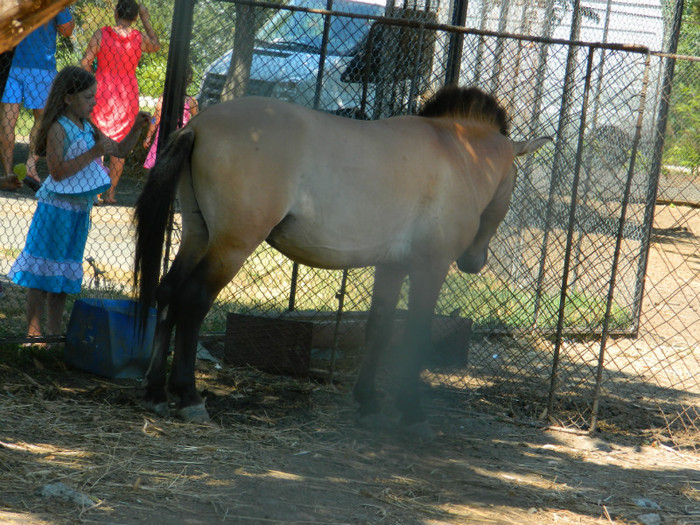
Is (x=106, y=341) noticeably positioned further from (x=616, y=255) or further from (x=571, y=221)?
(x=616, y=255)

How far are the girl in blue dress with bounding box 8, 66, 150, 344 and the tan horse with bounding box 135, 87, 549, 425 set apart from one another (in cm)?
95

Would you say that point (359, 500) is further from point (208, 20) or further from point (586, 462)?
point (208, 20)

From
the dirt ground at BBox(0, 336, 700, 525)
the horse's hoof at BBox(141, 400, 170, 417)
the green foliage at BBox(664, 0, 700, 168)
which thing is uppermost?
the green foliage at BBox(664, 0, 700, 168)

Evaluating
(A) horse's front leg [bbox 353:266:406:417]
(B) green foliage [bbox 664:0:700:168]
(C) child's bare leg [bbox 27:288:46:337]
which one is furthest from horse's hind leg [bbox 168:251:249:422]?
(B) green foliage [bbox 664:0:700:168]

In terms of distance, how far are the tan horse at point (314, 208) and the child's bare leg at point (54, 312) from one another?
3.56 feet

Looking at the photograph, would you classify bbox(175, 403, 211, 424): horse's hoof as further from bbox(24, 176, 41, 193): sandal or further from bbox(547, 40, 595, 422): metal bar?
bbox(547, 40, 595, 422): metal bar

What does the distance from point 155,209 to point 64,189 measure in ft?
3.78

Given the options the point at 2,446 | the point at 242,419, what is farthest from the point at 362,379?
the point at 2,446

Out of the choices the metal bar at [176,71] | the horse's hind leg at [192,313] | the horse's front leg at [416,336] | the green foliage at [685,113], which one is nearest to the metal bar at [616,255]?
the horse's front leg at [416,336]

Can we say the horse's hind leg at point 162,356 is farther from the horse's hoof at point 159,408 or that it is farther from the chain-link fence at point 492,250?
the chain-link fence at point 492,250

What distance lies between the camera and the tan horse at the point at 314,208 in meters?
4.07

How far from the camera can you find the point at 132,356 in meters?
4.89

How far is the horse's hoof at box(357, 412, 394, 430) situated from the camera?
4.59 metres

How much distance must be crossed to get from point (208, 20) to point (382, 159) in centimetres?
189
